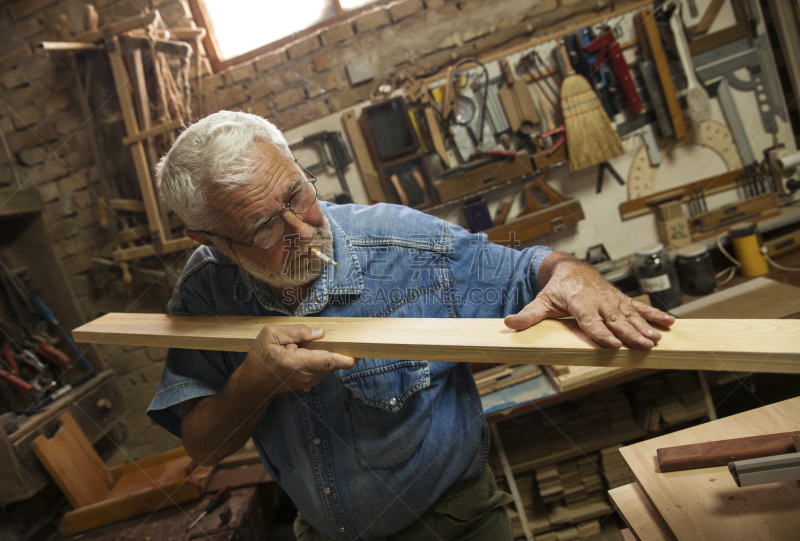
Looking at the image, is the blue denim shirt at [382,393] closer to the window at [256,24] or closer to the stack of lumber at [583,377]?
the stack of lumber at [583,377]

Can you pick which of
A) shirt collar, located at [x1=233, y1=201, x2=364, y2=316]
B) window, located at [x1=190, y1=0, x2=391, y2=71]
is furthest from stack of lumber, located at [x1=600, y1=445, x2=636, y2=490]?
window, located at [x1=190, y1=0, x2=391, y2=71]

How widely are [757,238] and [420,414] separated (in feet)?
6.54

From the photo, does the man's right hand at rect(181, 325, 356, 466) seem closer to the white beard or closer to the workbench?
the white beard

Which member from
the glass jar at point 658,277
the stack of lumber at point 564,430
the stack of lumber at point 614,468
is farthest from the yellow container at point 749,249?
the stack of lumber at point 614,468

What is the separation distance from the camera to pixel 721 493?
85 centimetres

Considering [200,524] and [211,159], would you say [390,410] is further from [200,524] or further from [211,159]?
[200,524]

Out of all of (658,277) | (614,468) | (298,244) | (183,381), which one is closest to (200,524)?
(183,381)

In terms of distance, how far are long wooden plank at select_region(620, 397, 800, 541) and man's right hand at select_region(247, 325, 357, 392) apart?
2.24ft

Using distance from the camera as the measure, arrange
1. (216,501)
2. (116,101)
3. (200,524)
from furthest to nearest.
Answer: (116,101), (216,501), (200,524)

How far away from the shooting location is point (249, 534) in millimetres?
1748

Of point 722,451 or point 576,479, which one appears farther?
point 576,479

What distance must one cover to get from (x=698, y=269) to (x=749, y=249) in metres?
0.26

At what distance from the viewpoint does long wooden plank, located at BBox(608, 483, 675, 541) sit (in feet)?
2.87

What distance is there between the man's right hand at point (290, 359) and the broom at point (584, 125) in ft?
5.66
